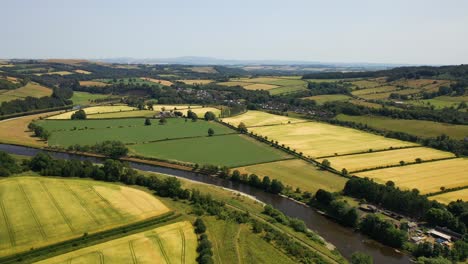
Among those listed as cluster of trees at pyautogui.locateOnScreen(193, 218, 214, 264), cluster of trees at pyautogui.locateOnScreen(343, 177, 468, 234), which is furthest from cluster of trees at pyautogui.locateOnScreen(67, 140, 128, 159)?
cluster of trees at pyautogui.locateOnScreen(343, 177, 468, 234)

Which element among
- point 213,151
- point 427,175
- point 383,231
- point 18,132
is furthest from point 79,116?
point 383,231

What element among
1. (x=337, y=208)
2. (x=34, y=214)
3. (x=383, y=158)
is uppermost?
(x=34, y=214)

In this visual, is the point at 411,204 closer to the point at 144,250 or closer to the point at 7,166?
the point at 144,250

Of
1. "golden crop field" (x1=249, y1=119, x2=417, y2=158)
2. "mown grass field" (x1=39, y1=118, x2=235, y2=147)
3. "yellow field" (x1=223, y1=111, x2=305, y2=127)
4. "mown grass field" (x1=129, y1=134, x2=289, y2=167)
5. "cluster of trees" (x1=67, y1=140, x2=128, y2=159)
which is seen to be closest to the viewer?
"mown grass field" (x1=129, y1=134, x2=289, y2=167)

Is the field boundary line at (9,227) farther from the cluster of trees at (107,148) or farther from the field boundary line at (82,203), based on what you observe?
the cluster of trees at (107,148)

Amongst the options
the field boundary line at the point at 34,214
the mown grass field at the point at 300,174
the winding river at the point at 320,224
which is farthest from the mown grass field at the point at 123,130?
the field boundary line at the point at 34,214

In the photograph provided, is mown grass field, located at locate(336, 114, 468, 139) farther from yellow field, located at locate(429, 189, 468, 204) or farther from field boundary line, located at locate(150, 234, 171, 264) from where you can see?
field boundary line, located at locate(150, 234, 171, 264)
